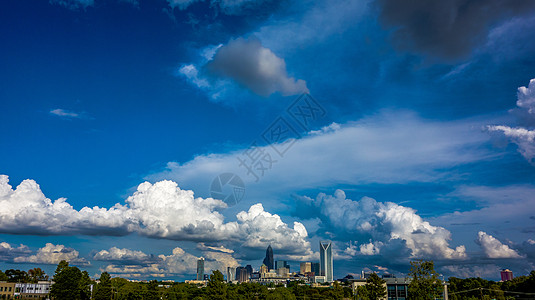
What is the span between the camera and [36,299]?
612ft

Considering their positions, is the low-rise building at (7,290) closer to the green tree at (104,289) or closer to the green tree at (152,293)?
the green tree at (104,289)

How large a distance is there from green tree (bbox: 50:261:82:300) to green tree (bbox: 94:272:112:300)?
274 inches

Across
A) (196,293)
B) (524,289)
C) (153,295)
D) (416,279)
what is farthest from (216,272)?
(524,289)

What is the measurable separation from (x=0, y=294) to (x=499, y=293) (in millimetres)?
200072

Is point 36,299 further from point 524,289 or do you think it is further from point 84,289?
point 524,289

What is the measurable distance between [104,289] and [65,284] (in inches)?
500

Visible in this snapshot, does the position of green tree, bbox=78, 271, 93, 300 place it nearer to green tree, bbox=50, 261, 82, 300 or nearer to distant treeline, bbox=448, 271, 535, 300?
green tree, bbox=50, 261, 82, 300

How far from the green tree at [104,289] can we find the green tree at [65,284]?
22.8 feet

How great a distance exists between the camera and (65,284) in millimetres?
135500

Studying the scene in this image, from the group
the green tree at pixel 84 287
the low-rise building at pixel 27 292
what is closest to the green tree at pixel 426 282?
the green tree at pixel 84 287

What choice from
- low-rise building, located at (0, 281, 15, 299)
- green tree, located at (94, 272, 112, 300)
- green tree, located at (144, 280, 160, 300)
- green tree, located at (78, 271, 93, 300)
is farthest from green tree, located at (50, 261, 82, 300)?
low-rise building, located at (0, 281, 15, 299)

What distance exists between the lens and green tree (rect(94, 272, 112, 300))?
457 ft

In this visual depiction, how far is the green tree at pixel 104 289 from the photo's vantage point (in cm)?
13925

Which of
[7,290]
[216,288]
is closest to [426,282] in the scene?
[216,288]
